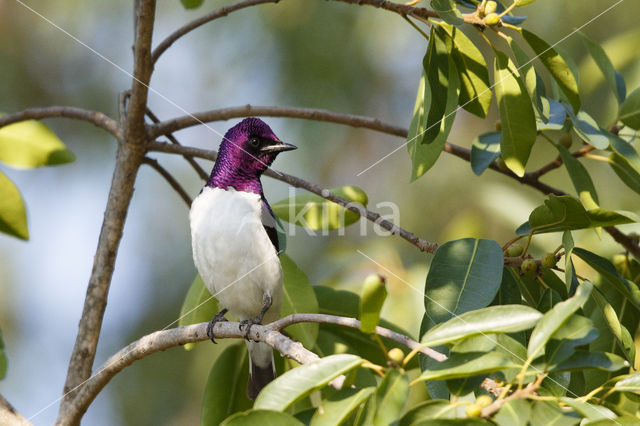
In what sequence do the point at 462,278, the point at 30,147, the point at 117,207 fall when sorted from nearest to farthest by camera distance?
1. the point at 462,278
2. the point at 117,207
3. the point at 30,147

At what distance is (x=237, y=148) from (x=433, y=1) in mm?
1716

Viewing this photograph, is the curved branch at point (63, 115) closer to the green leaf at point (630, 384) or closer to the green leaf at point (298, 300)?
the green leaf at point (298, 300)

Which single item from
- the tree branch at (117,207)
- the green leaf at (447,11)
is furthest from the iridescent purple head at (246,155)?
the green leaf at (447,11)

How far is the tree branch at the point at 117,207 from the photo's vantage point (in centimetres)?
268

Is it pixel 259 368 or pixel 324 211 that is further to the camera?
pixel 259 368

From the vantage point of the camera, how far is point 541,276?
233 cm

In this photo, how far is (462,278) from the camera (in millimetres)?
2045

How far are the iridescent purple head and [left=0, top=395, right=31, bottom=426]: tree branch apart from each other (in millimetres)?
1410

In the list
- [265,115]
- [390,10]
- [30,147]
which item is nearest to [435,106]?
[390,10]

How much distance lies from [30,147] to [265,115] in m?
1.12

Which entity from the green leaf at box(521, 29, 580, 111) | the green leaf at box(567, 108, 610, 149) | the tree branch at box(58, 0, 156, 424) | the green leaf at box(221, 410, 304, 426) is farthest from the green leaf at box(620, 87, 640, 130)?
the green leaf at box(221, 410, 304, 426)

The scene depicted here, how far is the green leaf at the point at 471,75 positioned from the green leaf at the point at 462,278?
23.2 inches

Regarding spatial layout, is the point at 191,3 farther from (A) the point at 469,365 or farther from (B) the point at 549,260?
(A) the point at 469,365

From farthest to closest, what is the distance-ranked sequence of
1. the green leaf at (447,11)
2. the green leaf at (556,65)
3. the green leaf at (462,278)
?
the green leaf at (556,65), the green leaf at (447,11), the green leaf at (462,278)
